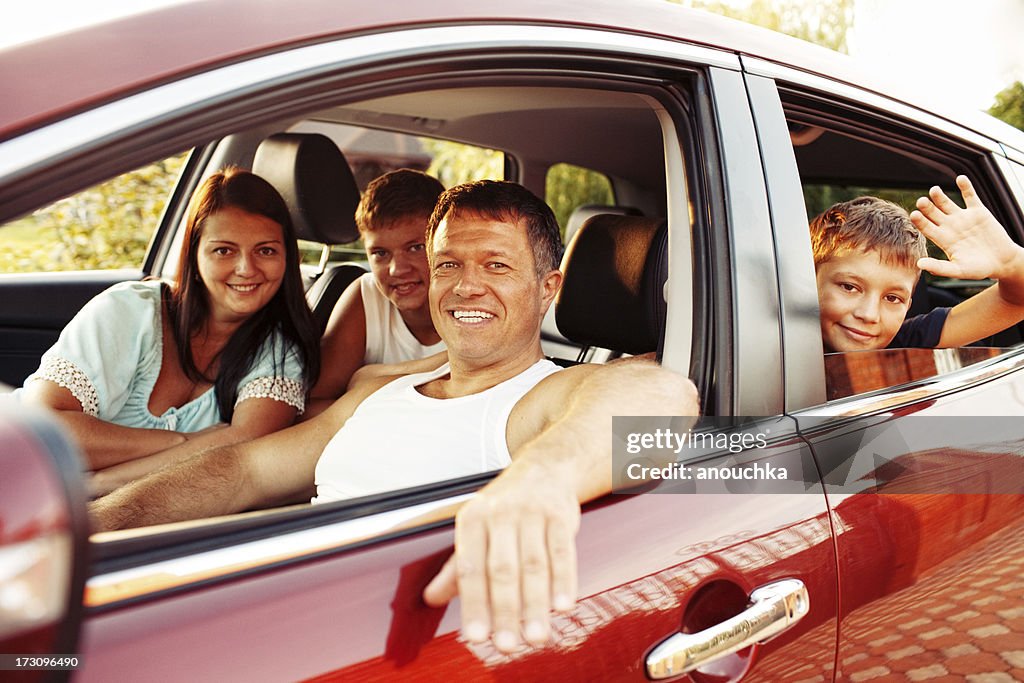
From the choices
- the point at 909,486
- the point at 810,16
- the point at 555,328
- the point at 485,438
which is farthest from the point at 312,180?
the point at 810,16

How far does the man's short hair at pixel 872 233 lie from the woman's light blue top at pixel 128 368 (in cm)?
148

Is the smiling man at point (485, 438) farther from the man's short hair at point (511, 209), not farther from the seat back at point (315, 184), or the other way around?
the seat back at point (315, 184)

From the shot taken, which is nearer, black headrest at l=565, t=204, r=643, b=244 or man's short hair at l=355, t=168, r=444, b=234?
man's short hair at l=355, t=168, r=444, b=234

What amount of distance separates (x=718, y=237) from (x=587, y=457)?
1.66 feet

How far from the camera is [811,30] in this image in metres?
11.7

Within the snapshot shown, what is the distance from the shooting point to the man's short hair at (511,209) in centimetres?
204

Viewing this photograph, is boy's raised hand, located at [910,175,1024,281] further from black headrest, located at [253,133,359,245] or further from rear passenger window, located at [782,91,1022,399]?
black headrest, located at [253,133,359,245]

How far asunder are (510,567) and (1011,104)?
1077cm

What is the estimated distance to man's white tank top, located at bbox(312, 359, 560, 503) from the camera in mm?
1697

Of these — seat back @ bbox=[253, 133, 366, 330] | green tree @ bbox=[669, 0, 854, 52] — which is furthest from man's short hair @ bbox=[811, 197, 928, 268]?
green tree @ bbox=[669, 0, 854, 52]

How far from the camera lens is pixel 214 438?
2.36 meters

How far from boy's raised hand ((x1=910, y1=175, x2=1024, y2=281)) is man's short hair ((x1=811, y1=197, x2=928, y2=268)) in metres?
0.15

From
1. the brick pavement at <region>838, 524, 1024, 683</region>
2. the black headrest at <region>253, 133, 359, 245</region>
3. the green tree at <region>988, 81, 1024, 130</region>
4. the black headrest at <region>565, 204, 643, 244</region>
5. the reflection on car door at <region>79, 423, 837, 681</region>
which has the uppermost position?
the green tree at <region>988, 81, 1024, 130</region>

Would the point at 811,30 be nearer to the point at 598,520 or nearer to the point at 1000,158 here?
the point at 1000,158
